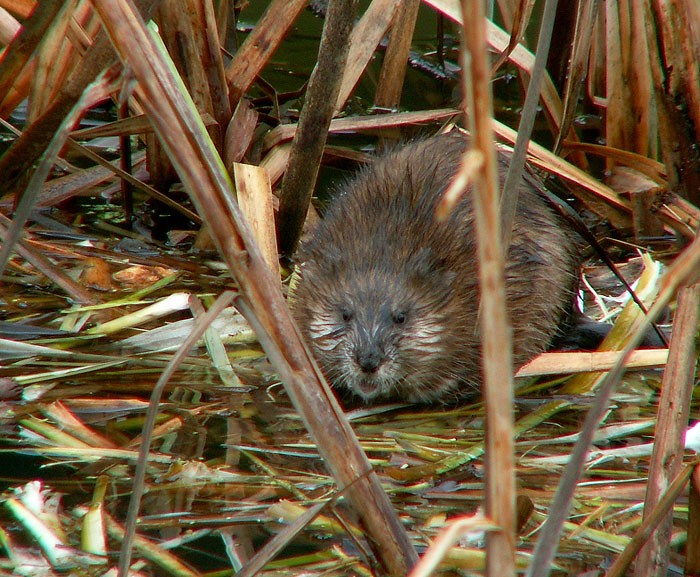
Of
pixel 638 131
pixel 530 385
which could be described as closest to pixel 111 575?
pixel 530 385

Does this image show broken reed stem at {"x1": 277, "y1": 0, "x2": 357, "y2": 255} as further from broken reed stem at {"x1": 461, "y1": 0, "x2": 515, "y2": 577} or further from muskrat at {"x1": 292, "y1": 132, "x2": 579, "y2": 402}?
broken reed stem at {"x1": 461, "y1": 0, "x2": 515, "y2": 577}

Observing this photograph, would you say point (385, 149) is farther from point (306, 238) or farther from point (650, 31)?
point (650, 31)

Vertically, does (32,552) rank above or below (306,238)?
below

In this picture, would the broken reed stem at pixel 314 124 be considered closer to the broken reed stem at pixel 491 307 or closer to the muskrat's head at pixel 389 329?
the muskrat's head at pixel 389 329

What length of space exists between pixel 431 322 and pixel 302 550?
1.16 meters

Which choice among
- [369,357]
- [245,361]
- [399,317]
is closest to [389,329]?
[399,317]

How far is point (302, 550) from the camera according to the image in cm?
211

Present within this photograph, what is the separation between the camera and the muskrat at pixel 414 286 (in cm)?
303

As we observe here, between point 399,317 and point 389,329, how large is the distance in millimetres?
61

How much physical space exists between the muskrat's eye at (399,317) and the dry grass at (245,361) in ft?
0.91

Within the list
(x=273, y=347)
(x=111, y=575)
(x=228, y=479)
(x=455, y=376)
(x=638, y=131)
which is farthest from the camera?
(x=638, y=131)

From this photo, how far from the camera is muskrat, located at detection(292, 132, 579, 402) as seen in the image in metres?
3.03

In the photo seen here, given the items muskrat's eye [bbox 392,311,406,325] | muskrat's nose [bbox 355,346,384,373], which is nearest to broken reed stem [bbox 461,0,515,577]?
muskrat's nose [bbox 355,346,384,373]

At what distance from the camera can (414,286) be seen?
3.11m
